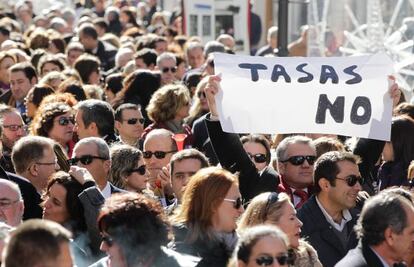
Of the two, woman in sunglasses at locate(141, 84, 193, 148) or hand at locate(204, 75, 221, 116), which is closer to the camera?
hand at locate(204, 75, 221, 116)

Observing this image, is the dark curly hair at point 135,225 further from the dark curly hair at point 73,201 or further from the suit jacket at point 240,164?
the suit jacket at point 240,164

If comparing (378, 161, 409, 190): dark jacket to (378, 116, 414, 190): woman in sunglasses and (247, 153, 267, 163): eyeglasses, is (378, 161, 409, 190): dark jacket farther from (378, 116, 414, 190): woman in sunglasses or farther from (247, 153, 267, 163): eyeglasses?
(247, 153, 267, 163): eyeglasses

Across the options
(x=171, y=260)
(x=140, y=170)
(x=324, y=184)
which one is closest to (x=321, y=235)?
(x=324, y=184)

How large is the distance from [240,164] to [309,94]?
1200mm

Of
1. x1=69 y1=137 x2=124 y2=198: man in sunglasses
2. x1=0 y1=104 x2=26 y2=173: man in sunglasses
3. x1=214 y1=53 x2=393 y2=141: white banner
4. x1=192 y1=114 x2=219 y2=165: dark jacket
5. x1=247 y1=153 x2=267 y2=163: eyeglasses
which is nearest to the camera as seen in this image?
x1=69 y1=137 x2=124 y2=198: man in sunglasses

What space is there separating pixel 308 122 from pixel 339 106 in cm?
25

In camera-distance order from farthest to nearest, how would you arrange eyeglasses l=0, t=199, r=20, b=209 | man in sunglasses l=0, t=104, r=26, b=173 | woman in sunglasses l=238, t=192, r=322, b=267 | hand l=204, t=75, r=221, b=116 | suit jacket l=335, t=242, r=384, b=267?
man in sunglasses l=0, t=104, r=26, b=173 → hand l=204, t=75, r=221, b=116 → eyeglasses l=0, t=199, r=20, b=209 → woman in sunglasses l=238, t=192, r=322, b=267 → suit jacket l=335, t=242, r=384, b=267

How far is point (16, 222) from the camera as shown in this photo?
25.4 feet

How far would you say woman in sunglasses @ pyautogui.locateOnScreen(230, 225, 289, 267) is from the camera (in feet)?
20.6

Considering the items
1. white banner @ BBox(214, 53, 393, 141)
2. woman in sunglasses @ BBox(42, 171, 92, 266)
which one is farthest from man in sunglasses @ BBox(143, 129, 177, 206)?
woman in sunglasses @ BBox(42, 171, 92, 266)

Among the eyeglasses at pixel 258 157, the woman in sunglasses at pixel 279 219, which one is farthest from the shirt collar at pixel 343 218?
the eyeglasses at pixel 258 157

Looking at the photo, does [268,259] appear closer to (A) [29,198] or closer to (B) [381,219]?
(B) [381,219]

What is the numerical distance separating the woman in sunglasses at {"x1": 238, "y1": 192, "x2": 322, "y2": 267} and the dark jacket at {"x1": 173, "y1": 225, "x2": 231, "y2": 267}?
40 cm

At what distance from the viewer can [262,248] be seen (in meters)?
6.29
